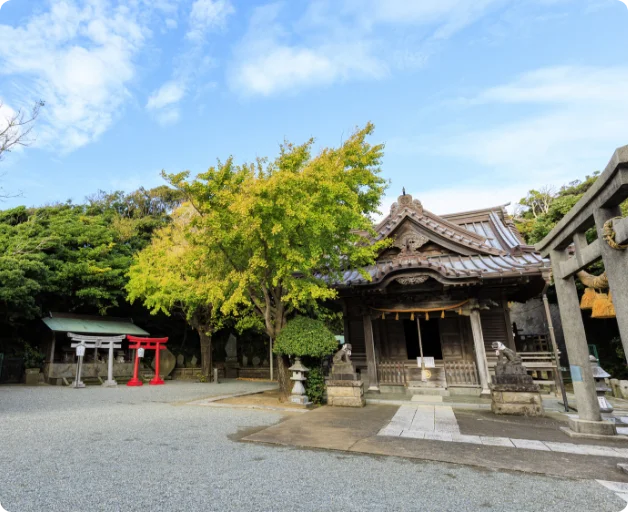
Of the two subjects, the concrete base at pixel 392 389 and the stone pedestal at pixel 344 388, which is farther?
the concrete base at pixel 392 389

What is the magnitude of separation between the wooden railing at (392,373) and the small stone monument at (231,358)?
11.0 m

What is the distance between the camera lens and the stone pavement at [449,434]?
4.98 m

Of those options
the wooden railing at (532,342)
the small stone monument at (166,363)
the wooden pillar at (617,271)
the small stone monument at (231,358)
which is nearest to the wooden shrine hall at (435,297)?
the wooden railing at (532,342)

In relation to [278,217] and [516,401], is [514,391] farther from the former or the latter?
[278,217]

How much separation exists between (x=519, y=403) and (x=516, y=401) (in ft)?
0.22

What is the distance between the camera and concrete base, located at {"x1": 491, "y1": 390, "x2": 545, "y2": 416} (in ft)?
24.4

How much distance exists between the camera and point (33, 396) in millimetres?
11070

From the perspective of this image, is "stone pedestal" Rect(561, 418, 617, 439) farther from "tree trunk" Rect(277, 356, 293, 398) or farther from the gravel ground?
"tree trunk" Rect(277, 356, 293, 398)

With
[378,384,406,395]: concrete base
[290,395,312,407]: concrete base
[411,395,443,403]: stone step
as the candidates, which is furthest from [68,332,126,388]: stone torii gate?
[411,395,443,403]: stone step

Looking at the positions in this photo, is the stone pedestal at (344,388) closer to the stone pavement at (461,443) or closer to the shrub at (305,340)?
the shrub at (305,340)

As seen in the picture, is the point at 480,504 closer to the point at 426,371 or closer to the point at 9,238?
the point at 426,371

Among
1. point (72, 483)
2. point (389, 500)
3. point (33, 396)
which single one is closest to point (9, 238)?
point (33, 396)

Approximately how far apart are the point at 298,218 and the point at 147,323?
17476 millimetres

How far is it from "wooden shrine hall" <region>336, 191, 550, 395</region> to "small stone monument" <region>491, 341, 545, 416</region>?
8.72ft
